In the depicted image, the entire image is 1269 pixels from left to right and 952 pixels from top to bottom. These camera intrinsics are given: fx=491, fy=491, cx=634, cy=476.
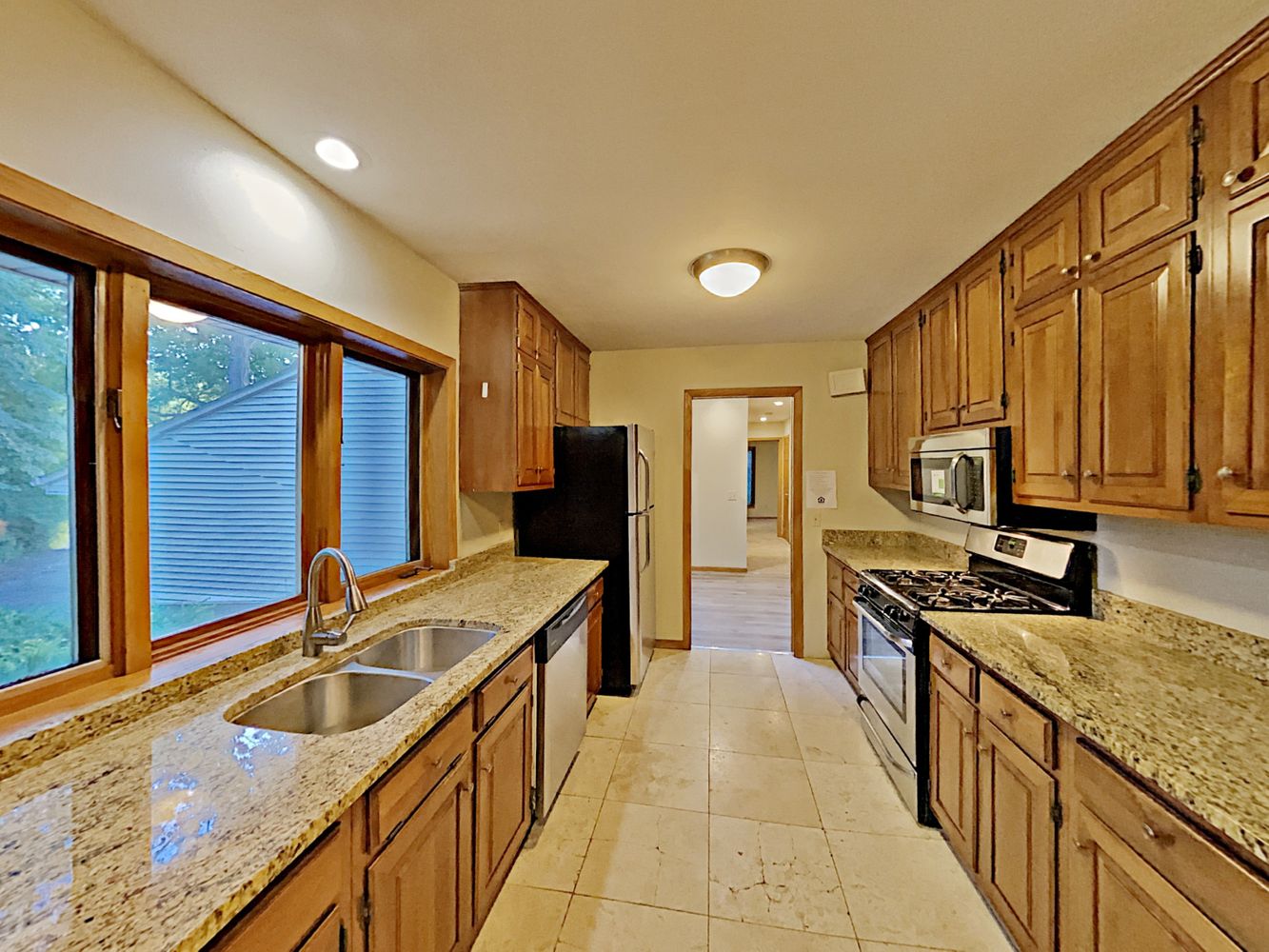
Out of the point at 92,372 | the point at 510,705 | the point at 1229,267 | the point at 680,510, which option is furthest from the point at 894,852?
the point at 92,372

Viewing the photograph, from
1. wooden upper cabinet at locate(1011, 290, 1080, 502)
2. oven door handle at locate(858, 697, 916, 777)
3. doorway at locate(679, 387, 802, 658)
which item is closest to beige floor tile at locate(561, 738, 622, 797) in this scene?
oven door handle at locate(858, 697, 916, 777)

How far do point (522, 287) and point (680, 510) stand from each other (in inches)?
81.6

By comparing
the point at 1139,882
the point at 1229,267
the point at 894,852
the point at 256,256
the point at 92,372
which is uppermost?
the point at 256,256

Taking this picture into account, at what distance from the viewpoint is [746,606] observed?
518 centimetres

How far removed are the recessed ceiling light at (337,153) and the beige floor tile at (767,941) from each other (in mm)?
2689

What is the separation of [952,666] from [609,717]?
184 cm

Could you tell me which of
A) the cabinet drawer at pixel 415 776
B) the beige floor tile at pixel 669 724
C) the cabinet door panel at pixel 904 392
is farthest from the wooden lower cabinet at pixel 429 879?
the cabinet door panel at pixel 904 392

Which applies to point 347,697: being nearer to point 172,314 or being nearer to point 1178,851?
point 172,314

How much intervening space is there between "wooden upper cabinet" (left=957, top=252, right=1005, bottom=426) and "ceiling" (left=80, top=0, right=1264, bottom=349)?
0.18m

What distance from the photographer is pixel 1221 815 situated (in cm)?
83

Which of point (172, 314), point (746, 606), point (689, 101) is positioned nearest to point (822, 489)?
point (746, 606)

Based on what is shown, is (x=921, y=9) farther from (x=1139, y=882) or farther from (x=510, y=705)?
(x=510, y=705)

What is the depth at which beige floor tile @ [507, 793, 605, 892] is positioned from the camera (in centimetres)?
175

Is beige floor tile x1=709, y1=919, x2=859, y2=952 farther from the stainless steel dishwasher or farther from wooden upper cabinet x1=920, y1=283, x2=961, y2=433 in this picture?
wooden upper cabinet x1=920, y1=283, x2=961, y2=433
